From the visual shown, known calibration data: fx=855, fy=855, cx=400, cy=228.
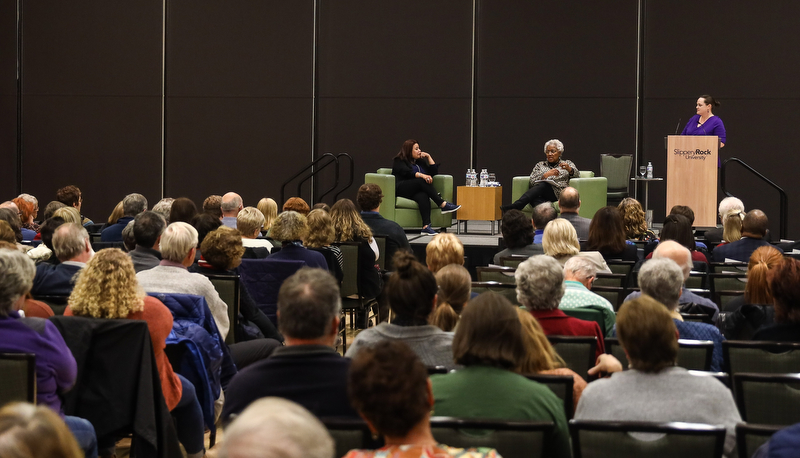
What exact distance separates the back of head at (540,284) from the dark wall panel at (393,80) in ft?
26.5

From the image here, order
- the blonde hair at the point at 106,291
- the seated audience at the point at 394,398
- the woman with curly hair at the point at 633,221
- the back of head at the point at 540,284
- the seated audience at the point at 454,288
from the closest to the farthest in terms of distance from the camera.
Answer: the seated audience at the point at 394,398 < the blonde hair at the point at 106,291 < the back of head at the point at 540,284 < the seated audience at the point at 454,288 < the woman with curly hair at the point at 633,221

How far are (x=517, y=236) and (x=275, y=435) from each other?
14.9ft

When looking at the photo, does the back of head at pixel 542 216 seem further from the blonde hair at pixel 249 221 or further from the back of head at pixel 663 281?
the back of head at pixel 663 281

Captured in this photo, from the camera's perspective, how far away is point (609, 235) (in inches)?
221

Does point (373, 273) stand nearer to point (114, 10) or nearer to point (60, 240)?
point (60, 240)

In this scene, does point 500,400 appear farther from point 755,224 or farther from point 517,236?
point 755,224

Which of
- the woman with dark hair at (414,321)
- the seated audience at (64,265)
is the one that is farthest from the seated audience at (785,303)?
the seated audience at (64,265)

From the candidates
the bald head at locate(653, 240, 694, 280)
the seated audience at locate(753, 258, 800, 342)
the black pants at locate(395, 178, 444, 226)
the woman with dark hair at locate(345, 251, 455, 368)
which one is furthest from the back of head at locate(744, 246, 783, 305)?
the black pants at locate(395, 178, 444, 226)

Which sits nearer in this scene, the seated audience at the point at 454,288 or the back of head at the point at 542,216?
the seated audience at the point at 454,288

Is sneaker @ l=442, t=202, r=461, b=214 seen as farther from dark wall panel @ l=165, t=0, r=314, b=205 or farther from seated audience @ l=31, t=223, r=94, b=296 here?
seated audience @ l=31, t=223, r=94, b=296

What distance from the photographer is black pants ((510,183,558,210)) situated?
30.2 feet

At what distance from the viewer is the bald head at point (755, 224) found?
578 centimetres

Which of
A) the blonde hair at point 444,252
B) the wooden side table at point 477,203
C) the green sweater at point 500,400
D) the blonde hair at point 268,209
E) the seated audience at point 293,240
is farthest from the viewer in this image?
the wooden side table at point 477,203

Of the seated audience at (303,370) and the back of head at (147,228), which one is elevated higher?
the back of head at (147,228)
